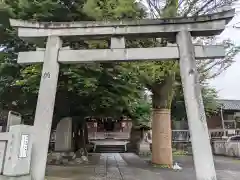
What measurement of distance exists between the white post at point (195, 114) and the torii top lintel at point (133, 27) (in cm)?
32

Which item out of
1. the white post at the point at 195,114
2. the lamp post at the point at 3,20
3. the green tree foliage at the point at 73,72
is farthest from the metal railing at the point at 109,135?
the white post at the point at 195,114

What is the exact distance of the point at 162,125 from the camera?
1232cm

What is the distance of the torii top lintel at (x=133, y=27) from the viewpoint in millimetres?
7295

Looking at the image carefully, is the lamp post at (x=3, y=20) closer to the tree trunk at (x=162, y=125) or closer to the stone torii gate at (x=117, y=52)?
the stone torii gate at (x=117, y=52)

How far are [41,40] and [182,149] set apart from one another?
53.8 feet

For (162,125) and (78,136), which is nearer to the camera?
(162,125)

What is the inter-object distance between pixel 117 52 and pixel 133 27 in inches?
32.5

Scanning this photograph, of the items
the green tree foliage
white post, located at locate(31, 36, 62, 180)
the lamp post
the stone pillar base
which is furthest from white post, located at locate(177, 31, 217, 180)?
the lamp post

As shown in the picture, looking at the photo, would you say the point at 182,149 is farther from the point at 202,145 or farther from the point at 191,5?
the point at 202,145

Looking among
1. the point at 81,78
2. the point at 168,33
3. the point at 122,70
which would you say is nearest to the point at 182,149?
the point at 122,70

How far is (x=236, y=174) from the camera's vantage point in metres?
10.5

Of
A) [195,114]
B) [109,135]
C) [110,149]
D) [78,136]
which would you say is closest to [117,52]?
[195,114]

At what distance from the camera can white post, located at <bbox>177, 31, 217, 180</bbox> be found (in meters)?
6.46

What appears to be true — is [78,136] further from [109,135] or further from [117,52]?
[109,135]
